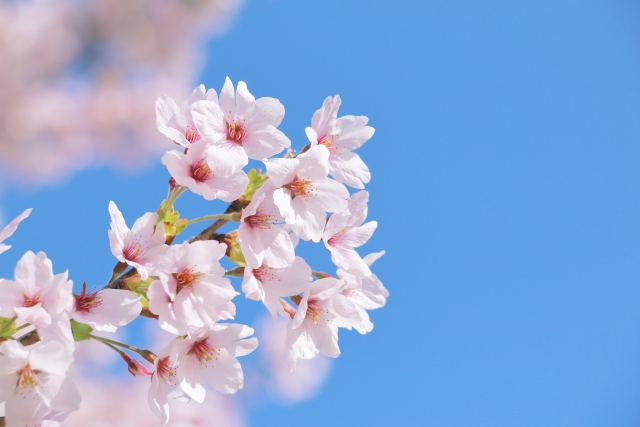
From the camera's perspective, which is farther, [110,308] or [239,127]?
[239,127]

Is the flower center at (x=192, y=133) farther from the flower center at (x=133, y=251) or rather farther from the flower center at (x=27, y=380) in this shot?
the flower center at (x=27, y=380)

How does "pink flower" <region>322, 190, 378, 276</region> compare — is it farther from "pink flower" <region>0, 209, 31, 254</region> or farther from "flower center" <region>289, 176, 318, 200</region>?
"pink flower" <region>0, 209, 31, 254</region>

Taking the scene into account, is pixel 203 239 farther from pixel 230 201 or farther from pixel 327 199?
pixel 327 199

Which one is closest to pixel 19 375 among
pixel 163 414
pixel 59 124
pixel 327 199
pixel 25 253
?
pixel 25 253

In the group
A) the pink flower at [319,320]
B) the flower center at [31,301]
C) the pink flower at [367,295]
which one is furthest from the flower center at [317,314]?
the flower center at [31,301]

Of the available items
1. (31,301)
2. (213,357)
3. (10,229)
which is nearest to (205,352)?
(213,357)

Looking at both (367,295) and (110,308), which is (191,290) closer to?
(110,308)

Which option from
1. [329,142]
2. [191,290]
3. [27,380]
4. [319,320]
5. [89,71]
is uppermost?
[89,71]
